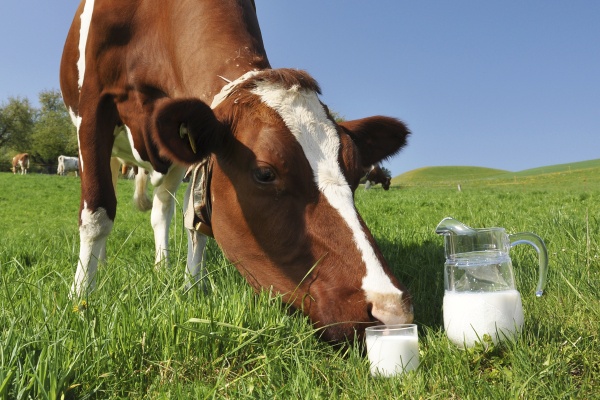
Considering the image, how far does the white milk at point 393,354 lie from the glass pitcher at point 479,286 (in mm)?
284

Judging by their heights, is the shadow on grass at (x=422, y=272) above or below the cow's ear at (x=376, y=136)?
below

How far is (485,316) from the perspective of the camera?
7.80 feet

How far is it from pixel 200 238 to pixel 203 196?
4.38 ft

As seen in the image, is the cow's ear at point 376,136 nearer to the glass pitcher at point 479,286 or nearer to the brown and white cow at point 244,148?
the brown and white cow at point 244,148

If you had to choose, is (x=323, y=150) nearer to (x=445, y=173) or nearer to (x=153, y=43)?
(x=153, y=43)

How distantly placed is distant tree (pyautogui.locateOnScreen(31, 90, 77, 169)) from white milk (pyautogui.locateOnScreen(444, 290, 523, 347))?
216 feet

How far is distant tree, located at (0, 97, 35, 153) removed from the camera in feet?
209

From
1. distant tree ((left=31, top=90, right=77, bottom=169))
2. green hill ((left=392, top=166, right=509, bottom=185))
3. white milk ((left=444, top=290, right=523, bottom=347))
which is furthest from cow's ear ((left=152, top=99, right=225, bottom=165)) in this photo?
green hill ((left=392, top=166, right=509, bottom=185))

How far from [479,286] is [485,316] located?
0.25m

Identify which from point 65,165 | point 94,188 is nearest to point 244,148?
point 94,188

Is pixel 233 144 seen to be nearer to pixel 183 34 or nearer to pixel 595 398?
pixel 183 34

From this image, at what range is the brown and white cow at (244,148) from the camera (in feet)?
8.44

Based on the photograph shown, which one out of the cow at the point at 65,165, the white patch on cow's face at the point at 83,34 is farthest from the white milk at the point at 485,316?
the cow at the point at 65,165

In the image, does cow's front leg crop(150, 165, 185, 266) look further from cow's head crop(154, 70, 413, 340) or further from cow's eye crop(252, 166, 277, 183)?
cow's eye crop(252, 166, 277, 183)
